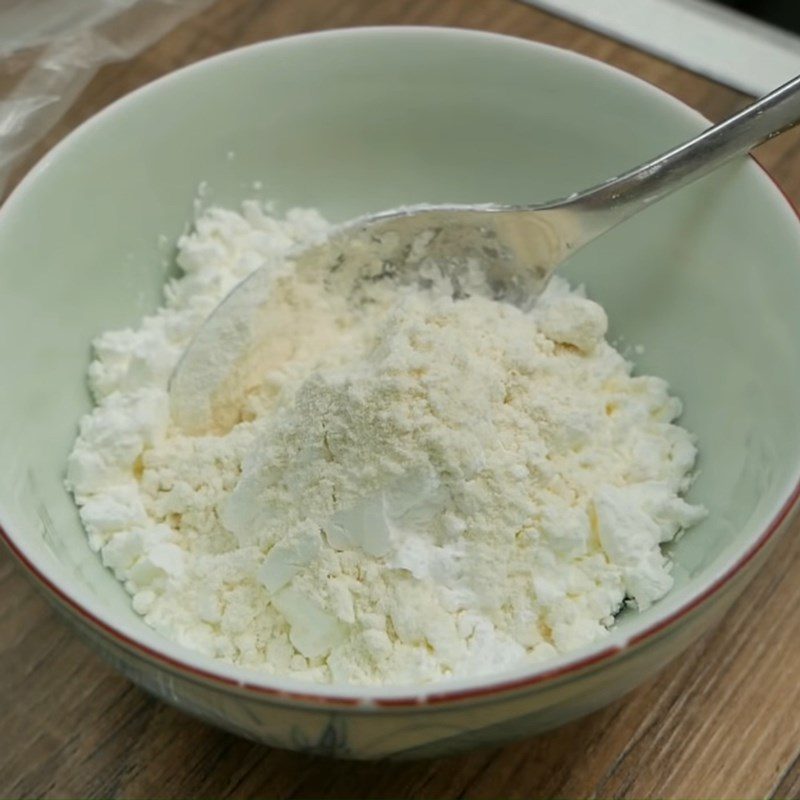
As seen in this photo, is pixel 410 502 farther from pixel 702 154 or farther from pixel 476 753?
pixel 702 154

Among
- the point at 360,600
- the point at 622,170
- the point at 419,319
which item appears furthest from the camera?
the point at 622,170

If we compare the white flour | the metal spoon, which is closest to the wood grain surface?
the white flour

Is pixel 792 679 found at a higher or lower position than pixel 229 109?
lower

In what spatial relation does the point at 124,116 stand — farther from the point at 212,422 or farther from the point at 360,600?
the point at 360,600

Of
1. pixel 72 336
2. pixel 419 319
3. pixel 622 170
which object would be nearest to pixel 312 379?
pixel 419 319

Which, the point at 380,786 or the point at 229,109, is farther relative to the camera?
the point at 229,109

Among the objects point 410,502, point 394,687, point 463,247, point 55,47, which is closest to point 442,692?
point 394,687

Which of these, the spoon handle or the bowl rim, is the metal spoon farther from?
the bowl rim

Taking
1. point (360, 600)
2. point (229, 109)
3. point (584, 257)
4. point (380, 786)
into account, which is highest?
point (229, 109)
